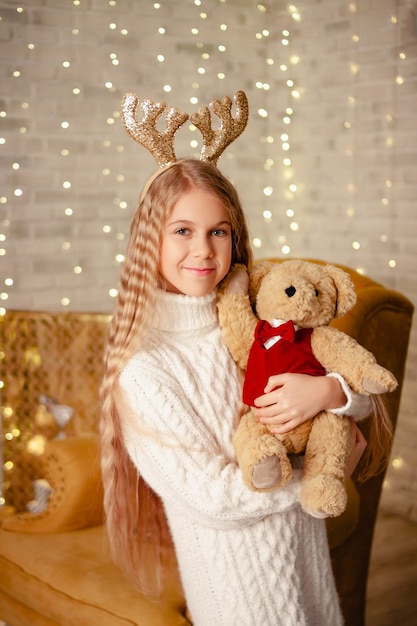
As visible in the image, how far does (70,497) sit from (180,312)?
33.7 inches

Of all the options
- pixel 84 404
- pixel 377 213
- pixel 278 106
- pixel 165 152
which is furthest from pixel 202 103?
pixel 165 152

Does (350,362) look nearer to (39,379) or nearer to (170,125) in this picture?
(170,125)

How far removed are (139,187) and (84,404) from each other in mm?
1132

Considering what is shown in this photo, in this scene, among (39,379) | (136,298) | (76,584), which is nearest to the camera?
(136,298)

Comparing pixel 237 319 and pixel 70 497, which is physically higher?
pixel 237 319

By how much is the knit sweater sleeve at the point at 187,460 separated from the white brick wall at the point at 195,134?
6.22 ft

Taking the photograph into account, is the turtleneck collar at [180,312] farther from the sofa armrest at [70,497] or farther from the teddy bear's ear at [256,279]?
the sofa armrest at [70,497]

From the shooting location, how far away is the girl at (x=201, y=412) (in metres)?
1.50

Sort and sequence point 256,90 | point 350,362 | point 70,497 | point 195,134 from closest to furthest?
point 350,362 → point 70,497 → point 195,134 → point 256,90

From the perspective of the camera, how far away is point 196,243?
1.56 meters

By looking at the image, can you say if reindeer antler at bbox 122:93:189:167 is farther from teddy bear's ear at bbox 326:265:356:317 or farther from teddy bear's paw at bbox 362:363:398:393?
teddy bear's paw at bbox 362:363:398:393

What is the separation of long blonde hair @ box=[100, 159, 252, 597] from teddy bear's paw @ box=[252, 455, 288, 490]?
1.06 ft

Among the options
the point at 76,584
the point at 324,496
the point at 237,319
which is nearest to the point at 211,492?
the point at 324,496

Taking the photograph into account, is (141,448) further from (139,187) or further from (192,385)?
(139,187)
